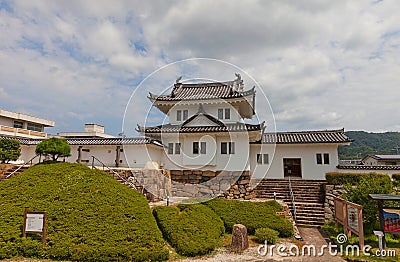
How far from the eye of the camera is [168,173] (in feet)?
51.1

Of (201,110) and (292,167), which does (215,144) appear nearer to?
(201,110)

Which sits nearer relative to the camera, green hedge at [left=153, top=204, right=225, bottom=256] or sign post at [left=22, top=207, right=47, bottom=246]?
sign post at [left=22, top=207, right=47, bottom=246]

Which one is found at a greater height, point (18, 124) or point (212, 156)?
point (18, 124)

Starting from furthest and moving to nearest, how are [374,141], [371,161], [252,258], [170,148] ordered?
[374,141] < [371,161] < [170,148] < [252,258]

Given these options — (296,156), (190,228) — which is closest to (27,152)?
(190,228)

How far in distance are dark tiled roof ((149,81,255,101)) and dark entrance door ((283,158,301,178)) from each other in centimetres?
705

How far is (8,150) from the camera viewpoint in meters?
12.5

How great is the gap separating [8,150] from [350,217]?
15.9 metres

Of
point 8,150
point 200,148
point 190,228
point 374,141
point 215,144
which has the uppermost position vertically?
point 374,141

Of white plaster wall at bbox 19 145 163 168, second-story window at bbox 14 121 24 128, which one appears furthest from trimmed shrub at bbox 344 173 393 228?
second-story window at bbox 14 121 24 128

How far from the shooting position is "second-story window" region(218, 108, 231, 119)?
60.3ft

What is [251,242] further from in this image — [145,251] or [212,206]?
[145,251]

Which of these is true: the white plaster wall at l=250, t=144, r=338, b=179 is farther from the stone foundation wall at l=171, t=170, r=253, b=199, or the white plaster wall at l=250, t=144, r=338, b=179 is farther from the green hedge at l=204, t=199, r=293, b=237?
the green hedge at l=204, t=199, r=293, b=237

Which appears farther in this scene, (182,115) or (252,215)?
(182,115)
